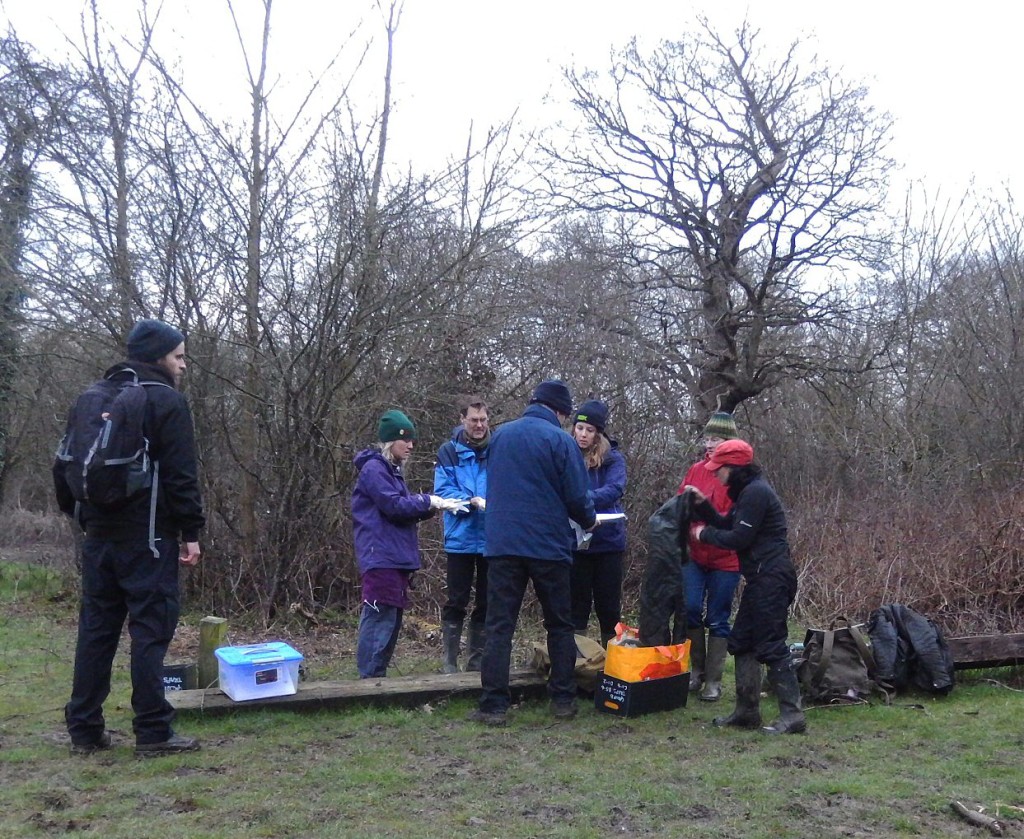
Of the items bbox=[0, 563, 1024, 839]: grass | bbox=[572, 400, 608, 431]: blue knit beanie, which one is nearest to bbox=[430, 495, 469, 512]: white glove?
bbox=[572, 400, 608, 431]: blue knit beanie

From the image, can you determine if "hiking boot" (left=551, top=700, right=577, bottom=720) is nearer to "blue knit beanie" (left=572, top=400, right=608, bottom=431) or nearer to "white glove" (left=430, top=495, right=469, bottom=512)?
"white glove" (left=430, top=495, right=469, bottom=512)

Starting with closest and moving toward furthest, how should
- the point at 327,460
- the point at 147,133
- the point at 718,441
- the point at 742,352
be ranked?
the point at 718,441 < the point at 147,133 < the point at 327,460 < the point at 742,352

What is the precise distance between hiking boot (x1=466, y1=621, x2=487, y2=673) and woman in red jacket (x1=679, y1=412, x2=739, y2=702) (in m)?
1.34

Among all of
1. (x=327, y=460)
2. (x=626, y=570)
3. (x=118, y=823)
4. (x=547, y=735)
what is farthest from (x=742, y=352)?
(x=118, y=823)

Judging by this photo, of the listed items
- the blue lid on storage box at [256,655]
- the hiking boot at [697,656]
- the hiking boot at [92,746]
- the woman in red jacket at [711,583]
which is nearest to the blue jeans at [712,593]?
the woman in red jacket at [711,583]

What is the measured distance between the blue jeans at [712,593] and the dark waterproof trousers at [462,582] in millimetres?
1257

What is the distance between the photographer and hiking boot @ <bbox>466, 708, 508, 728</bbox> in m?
5.21

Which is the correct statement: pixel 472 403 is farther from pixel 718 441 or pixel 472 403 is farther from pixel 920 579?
pixel 920 579

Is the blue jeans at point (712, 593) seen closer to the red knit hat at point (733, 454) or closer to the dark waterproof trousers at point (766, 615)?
the dark waterproof trousers at point (766, 615)

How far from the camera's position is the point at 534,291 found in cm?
1019

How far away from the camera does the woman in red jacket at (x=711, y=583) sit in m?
5.75

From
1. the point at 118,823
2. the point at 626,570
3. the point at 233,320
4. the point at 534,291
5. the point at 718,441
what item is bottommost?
the point at 118,823

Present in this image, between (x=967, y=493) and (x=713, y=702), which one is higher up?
(x=967, y=493)

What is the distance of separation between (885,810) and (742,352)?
1304cm
